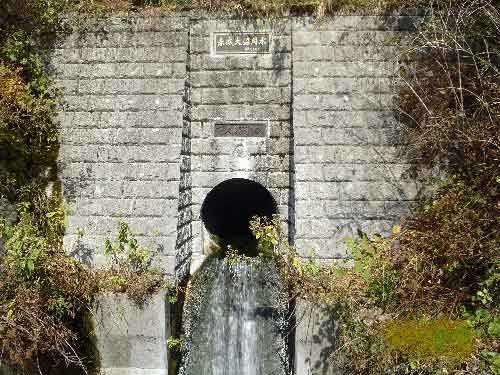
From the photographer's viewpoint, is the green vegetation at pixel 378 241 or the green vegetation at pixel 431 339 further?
the green vegetation at pixel 378 241

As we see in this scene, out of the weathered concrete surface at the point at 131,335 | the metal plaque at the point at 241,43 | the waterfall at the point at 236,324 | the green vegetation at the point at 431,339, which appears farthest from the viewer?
the metal plaque at the point at 241,43

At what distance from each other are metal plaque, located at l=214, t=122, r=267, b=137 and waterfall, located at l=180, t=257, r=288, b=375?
1935mm

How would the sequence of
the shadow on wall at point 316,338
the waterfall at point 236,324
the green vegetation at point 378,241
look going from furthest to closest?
the waterfall at point 236,324 < the shadow on wall at point 316,338 < the green vegetation at point 378,241

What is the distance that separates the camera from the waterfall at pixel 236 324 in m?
6.45

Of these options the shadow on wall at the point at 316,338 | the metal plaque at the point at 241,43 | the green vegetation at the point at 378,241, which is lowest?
the shadow on wall at the point at 316,338

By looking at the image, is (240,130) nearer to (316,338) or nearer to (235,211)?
(235,211)

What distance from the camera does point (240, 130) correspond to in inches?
281

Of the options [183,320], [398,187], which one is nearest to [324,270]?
[398,187]

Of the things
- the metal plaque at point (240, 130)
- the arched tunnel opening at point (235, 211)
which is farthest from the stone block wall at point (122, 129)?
the arched tunnel opening at point (235, 211)

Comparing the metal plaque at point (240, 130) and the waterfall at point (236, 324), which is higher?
the metal plaque at point (240, 130)

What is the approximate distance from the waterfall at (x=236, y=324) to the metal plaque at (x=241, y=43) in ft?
10.4

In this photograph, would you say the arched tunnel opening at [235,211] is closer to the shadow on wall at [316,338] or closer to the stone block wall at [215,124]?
the stone block wall at [215,124]

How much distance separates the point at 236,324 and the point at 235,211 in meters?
3.11

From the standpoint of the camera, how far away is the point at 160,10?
7.00m
